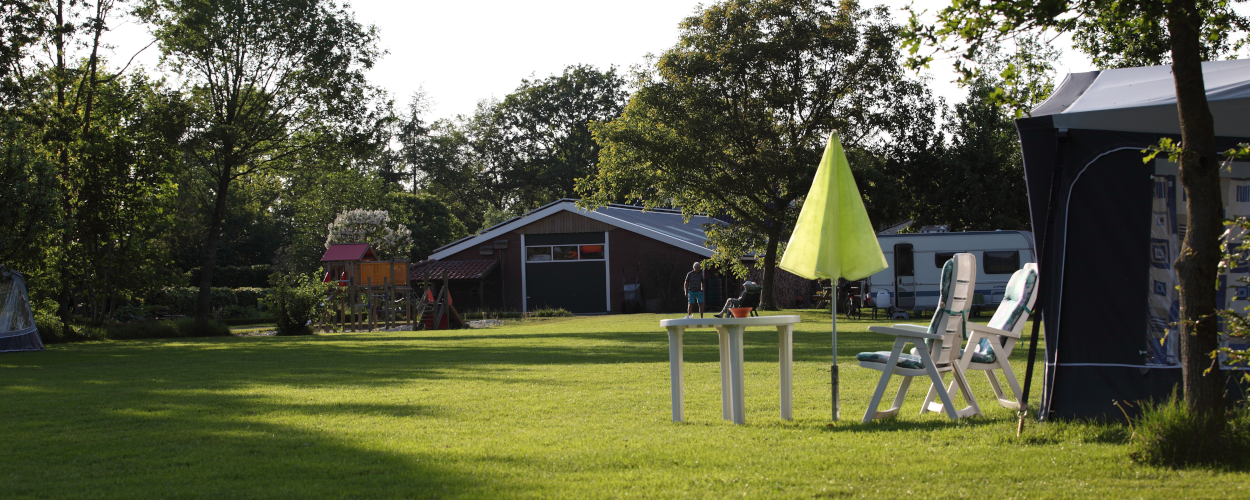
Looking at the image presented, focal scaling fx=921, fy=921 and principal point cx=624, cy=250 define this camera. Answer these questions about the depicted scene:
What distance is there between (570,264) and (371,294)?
34.7 feet

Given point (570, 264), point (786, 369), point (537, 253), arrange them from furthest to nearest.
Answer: point (537, 253) < point (570, 264) < point (786, 369)

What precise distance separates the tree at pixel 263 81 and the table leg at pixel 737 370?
21.0m

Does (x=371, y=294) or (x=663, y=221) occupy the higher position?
(x=663, y=221)

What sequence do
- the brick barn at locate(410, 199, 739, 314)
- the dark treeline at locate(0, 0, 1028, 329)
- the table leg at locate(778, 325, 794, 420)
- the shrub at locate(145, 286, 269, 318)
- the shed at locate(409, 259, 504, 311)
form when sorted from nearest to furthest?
1. the table leg at locate(778, 325, 794, 420)
2. the dark treeline at locate(0, 0, 1028, 329)
3. the brick barn at locate(410, 199, 739, 314)
4. the shrub at locate(145, 286, 269, 318)
5. the shed at locate(409, 259, 504, 311)

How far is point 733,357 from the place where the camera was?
604 centimetres

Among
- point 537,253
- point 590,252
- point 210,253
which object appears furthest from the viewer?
point 537,253

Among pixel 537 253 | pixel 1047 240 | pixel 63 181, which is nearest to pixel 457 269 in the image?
pixel 537 253

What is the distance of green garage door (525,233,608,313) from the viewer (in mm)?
34844

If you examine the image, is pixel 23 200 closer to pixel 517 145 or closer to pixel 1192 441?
pixel 1192 441

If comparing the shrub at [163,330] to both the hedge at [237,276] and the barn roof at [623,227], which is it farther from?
the hedge at [237,276]

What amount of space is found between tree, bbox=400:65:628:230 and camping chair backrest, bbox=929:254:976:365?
5151cm

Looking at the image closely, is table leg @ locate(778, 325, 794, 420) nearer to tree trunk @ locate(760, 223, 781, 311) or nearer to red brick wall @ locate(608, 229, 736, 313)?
tree trunk @ locate(760, 223, 781, 311)

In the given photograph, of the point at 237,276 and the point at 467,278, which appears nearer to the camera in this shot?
the point at 467,278

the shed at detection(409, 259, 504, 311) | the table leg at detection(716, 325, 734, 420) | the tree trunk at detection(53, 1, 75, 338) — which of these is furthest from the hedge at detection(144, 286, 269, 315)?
the table leg at detection(716, 325, 734, 420)
